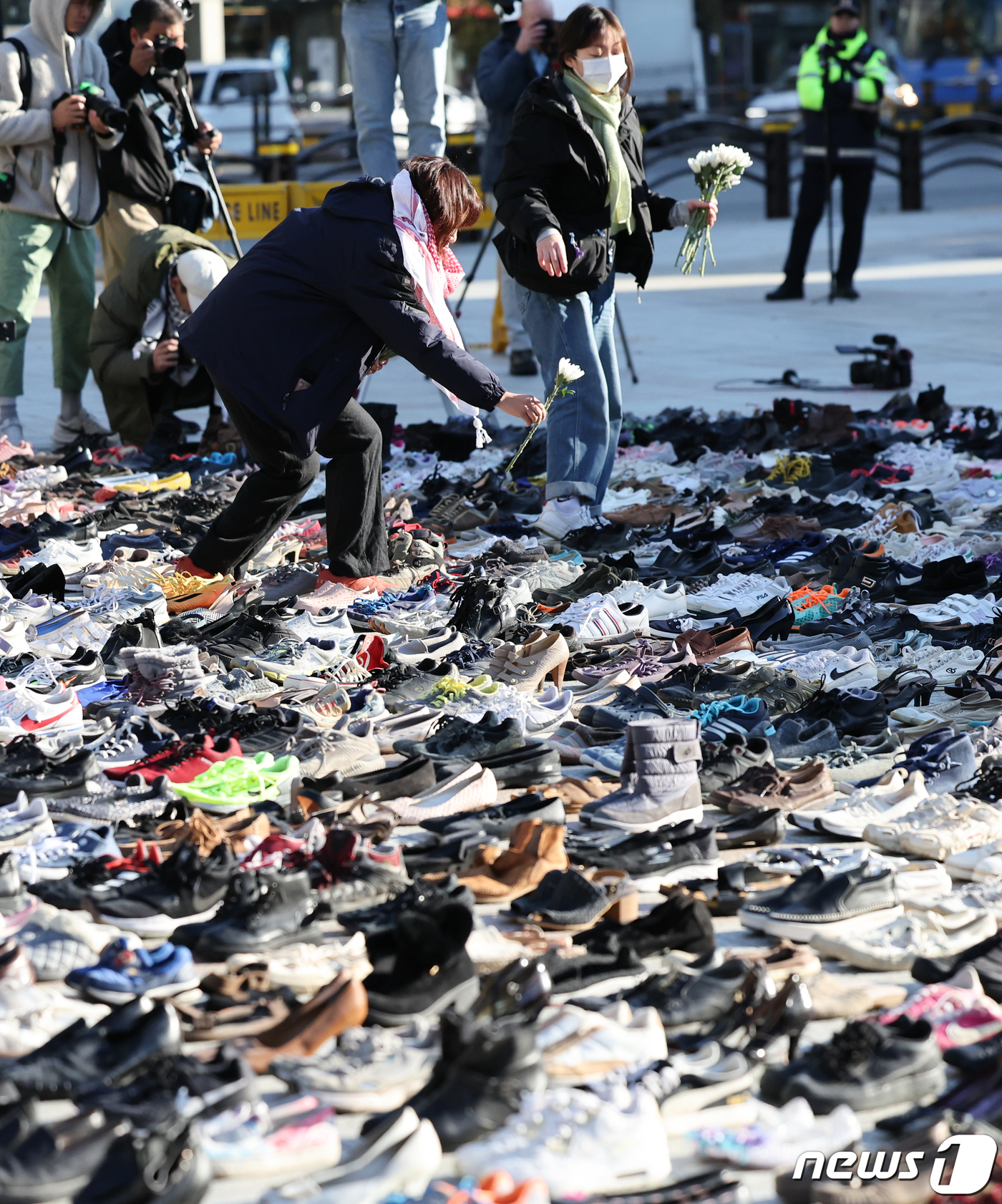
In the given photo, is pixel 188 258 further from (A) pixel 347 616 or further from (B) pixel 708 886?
(B) pixel 708 886

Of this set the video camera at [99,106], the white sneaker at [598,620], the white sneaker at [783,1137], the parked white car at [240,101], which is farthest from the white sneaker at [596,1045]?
the parked white car at [240,101]

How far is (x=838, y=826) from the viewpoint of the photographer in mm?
3191

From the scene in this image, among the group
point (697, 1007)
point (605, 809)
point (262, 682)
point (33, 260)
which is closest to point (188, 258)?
point (33, 260)

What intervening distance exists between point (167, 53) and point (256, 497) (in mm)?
3683

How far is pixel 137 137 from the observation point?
763 centimetres

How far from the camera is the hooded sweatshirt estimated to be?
7.05 metres

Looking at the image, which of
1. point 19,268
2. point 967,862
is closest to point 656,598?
point 967,862

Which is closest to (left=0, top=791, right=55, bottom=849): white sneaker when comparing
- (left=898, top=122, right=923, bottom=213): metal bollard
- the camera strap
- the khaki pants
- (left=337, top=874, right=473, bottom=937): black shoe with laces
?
(left=337, top=874, right=473, bottom=937): black shoe with laces

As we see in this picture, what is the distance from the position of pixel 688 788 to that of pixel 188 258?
4.73 metres

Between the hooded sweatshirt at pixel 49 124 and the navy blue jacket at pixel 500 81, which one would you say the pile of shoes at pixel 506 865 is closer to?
the hooded sweatshirt at pixel 49 124

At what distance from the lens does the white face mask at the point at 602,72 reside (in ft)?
17.7

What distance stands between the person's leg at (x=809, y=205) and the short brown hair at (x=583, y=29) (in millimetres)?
5941

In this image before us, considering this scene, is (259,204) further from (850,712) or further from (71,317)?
(850,712)

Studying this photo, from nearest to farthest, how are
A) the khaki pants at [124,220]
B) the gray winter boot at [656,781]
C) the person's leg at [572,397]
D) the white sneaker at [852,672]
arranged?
the gray winter boot at [656,781]
the white sneaker at [852,672]
the person's leg at [572,397]
the khaki pants at [124,220]
